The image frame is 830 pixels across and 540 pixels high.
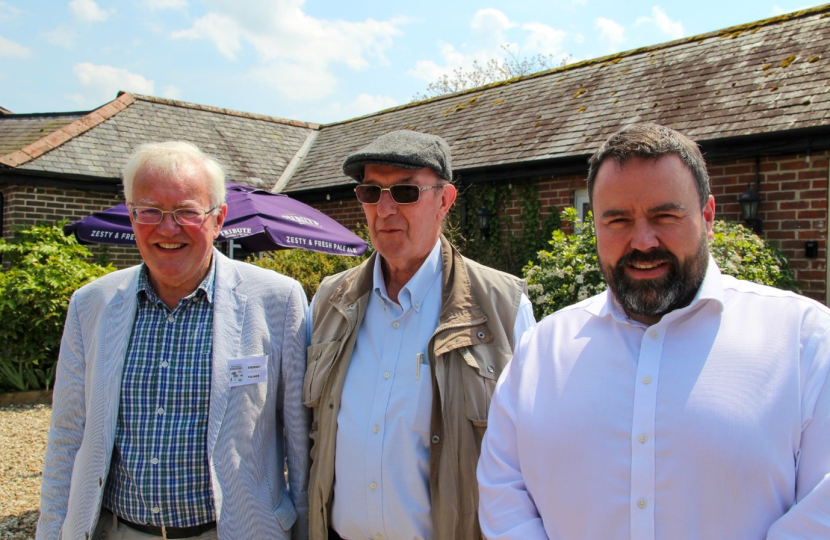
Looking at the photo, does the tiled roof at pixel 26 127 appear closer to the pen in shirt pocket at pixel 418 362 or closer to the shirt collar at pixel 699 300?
the pen in shirt pocket at pixel 418 362

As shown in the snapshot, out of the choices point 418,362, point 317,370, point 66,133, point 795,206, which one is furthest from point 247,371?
point 66,133

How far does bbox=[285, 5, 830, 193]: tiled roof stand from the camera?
7504mm

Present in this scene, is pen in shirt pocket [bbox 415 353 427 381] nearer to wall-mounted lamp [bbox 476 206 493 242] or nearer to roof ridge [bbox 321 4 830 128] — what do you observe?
wall-mounted lamp [bbox 476 206 493 242]

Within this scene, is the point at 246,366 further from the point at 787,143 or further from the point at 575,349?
the point at 787,143

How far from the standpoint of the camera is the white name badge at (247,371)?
2357mm

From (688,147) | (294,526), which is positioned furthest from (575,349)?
(294,526)

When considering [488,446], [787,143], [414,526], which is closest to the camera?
[488,446]

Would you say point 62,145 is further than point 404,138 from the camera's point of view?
Yes

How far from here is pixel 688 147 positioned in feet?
Answer: 5.91

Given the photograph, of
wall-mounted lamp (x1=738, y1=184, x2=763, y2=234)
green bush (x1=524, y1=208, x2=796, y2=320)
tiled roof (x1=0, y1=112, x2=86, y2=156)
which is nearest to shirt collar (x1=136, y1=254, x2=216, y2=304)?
green bush (x1=524, y1=208, x2=796, y2=320)

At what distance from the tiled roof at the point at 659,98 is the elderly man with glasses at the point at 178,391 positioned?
6.72 metres

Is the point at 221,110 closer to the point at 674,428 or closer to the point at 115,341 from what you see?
the point at 115,341

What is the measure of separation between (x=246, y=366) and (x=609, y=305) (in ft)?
4.40

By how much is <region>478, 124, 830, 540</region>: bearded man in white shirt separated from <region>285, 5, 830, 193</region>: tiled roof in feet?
20.4
